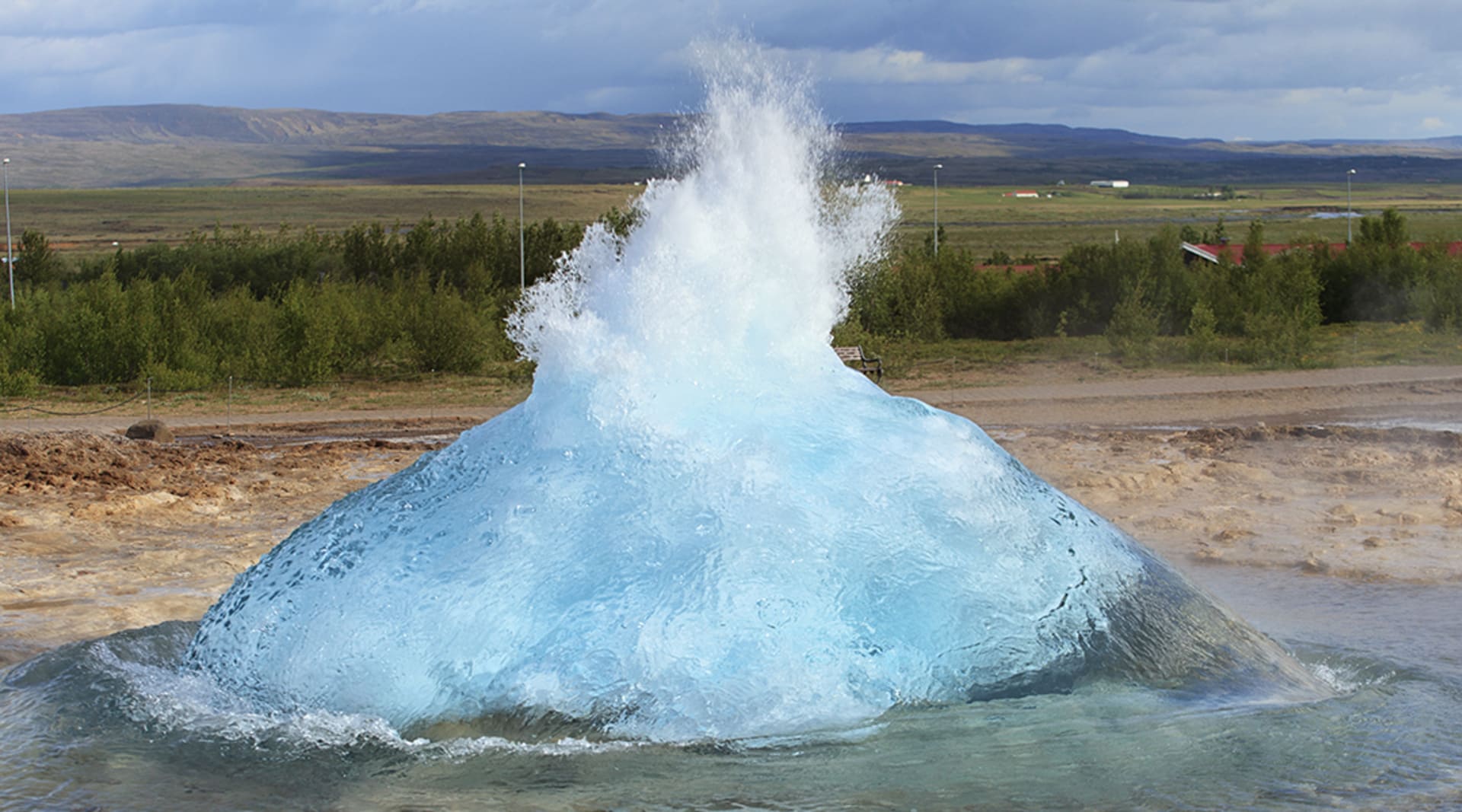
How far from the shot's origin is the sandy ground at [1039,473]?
960cm

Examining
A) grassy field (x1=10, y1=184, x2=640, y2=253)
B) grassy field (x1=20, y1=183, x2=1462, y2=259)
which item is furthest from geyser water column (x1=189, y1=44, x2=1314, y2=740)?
grassy field (x1=10, y1=184, x2=640, y2=253)

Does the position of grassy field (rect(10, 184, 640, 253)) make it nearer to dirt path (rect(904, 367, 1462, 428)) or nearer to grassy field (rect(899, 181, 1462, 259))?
grassy field (rect(899, 181, 1462, 259))

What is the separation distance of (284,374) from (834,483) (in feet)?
67.7

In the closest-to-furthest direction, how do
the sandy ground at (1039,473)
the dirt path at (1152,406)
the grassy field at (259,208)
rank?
the sandy ground at (1039,473) < the dirt path at (1152,406) < the grassy field at (259,208)

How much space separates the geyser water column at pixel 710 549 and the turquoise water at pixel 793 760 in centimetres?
12

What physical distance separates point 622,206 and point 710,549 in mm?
63461

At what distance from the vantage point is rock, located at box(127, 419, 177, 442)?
17.2 m

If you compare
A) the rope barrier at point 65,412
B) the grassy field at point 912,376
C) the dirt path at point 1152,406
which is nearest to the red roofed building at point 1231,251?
the grassy field at point 912,376

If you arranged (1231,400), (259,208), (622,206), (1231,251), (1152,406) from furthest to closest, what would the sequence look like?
(259,208)
(622,206)
(1231,251)
(1231,400)
(1152,406)

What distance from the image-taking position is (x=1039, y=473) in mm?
13695

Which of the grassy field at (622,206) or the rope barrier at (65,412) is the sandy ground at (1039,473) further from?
the grassy field at (622,206)

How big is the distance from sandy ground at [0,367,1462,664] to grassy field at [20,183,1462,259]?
48.3 m

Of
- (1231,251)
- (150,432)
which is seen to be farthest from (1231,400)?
(1231,251)

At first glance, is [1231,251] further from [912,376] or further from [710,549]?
[710,549]
